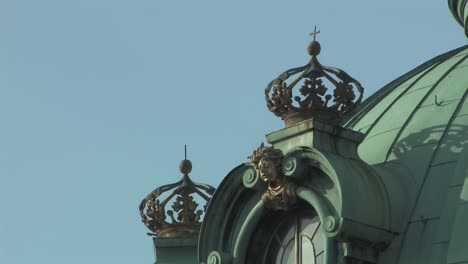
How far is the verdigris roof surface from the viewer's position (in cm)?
4059

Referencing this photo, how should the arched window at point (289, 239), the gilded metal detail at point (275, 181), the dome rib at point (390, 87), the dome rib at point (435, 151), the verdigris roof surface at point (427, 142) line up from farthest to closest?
the dome rib at point (390, 87) < the gilded metal detail at point (275, 181) < the arched window at point (289, 239) < the dome rib at point (435, 151) < the verdigris roof surface at point (427, 142)

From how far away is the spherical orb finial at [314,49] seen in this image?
43.1 m

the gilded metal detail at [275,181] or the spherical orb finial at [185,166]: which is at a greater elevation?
the spherical orb finial at [185,166]

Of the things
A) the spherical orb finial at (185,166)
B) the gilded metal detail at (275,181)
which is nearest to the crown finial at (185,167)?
the spherical orb finial at (185,166)

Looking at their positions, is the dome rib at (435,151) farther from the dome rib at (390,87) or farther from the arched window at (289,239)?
the dome rib at (390,87)

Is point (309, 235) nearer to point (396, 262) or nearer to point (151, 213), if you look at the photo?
point (396, 262)

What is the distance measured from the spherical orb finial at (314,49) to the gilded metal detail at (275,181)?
2279 millimetres

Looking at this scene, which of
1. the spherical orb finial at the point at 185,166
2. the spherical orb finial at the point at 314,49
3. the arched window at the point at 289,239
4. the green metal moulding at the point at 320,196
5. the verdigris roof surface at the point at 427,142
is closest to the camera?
the verdigris roof surface at the point at 427,142

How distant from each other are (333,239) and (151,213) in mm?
6186

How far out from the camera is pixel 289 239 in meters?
42.2

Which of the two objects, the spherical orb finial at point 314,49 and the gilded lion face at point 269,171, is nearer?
the gilded lion face at point 269,171

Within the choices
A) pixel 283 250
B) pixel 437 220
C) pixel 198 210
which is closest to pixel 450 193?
pixel 437 220

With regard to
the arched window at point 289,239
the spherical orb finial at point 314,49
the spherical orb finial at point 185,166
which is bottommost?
the arched window at point 289,239

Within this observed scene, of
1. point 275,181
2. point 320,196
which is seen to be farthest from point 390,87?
point 320,196
